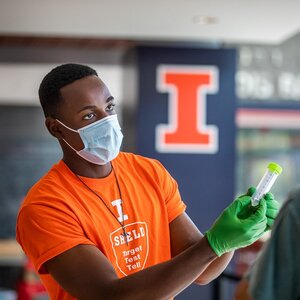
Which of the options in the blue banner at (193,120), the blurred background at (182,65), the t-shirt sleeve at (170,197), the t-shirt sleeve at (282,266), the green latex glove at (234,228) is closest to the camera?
the t-shirt sleeve at (282,266)

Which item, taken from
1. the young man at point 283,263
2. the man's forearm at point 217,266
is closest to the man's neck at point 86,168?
the man's forearm at point 217,266

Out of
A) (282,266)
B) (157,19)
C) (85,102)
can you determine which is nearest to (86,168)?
(85,102)

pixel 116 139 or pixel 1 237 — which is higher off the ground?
pixel 116 139

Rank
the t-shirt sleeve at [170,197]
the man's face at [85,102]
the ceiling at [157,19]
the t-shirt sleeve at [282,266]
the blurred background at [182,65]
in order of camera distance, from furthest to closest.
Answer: the blurred background at [182,65] → the ceiling at [157,19] → the t-shirt sleeve at [170,197] → the man's face at [85,102] → the t-shirt sleeve at [282,266]

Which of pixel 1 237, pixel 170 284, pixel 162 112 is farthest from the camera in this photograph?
pixel 1 237

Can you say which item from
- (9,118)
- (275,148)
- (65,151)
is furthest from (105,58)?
(65,151)

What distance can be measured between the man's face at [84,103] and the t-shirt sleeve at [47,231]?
0.23 metres

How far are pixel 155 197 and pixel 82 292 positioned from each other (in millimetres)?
368

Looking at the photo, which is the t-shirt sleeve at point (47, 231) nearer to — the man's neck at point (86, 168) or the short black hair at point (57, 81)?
the man's neck at point (86, 168)

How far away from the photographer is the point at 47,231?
1.82m

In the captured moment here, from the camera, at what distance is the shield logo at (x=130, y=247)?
1.89 m

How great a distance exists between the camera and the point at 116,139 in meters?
2.04

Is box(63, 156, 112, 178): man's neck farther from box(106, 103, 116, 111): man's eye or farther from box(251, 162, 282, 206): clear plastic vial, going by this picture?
box(251, 162, 282, 206): clear plastic vial

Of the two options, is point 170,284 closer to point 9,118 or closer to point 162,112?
point 162,112
